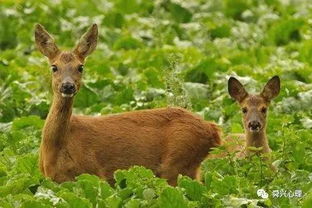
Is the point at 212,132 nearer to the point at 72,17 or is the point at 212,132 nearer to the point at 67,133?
the point at 67,133

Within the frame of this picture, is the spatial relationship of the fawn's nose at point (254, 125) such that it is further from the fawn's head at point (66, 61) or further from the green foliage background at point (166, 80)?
the fawn's head at point (66, 61)

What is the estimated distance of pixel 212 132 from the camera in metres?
12.1

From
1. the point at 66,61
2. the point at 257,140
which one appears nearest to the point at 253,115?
the point at 257,140

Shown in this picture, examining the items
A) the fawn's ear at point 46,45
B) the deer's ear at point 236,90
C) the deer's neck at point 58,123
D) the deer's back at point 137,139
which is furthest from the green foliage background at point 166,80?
the fawn's ear at point 46,45

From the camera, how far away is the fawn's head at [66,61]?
11.6m

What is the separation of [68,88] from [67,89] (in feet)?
0.04

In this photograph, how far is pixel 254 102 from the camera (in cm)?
1299

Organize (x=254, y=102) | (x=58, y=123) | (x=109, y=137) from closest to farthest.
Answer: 1. (x=58, y=123)
2. (x=109, y=137)
3. (x=254, y=102)

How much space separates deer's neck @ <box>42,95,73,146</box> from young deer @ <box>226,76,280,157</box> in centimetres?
163

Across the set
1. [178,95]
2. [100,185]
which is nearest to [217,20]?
[178,95]

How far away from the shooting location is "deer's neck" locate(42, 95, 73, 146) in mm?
11641

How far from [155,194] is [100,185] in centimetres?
52

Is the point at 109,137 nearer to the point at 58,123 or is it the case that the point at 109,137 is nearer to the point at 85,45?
the point at 58,123

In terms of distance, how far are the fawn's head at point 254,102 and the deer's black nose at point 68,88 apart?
1861mm
